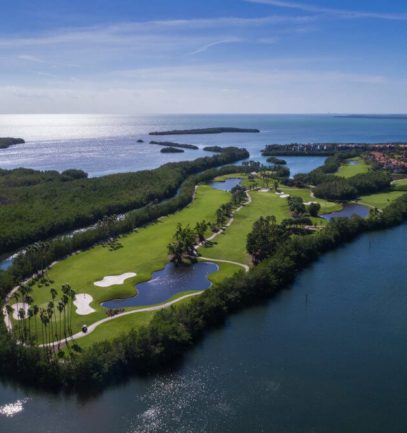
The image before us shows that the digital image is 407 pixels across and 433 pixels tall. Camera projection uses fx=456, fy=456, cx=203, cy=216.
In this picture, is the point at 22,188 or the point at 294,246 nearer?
the point at 294,246

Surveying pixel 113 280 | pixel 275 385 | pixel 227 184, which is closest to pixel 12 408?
pixel 275 385

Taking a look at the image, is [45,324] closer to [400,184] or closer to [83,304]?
[83,304]

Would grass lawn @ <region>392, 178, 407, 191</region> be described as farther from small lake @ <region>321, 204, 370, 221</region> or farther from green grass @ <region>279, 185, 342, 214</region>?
green grass @ <region>279, 185, 342, 214</region>

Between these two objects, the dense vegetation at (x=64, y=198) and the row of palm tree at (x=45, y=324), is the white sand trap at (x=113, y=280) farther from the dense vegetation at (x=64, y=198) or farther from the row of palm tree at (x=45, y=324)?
the dense vegetation at (x=64, y=198)

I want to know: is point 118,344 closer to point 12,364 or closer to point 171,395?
point 171,395

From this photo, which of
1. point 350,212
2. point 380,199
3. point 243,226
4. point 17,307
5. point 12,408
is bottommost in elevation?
point 12,408

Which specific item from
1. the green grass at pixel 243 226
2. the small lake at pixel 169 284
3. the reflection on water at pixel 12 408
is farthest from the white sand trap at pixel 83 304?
the green grass at pixel 243 226

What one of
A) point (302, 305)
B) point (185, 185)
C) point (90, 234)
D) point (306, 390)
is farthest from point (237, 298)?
point (185, 185)
